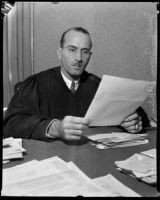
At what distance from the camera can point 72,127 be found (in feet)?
3.44

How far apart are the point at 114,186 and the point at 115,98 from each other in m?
0.38

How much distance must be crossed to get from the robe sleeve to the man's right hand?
0.24 feet

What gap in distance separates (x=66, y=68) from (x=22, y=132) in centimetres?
37

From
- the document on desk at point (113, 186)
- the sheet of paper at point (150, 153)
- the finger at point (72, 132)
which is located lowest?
the document on desk at point (113, 186)

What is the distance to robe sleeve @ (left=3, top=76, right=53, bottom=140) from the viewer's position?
1148 millimetres

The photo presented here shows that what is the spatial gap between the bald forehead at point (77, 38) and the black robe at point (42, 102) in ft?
0.53

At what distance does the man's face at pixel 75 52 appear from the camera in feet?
3.67

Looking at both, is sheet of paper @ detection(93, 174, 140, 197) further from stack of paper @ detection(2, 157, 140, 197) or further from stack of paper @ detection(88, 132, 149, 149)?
stack of paper @ detection(88, 132, 149, 149)

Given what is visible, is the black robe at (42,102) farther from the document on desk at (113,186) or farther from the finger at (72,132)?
the document on desk at (113,186)

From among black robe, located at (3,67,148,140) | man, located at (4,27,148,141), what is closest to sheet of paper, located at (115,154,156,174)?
man, located at (4,27,148,141)

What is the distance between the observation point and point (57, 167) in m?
0.86

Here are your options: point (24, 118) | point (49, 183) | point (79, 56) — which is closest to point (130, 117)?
point (79, 56)

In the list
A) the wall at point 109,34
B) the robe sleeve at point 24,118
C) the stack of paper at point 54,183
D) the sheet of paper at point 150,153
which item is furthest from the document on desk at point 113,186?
the wall at point 109,34

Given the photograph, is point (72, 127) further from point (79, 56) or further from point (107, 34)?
point (107, 34)
